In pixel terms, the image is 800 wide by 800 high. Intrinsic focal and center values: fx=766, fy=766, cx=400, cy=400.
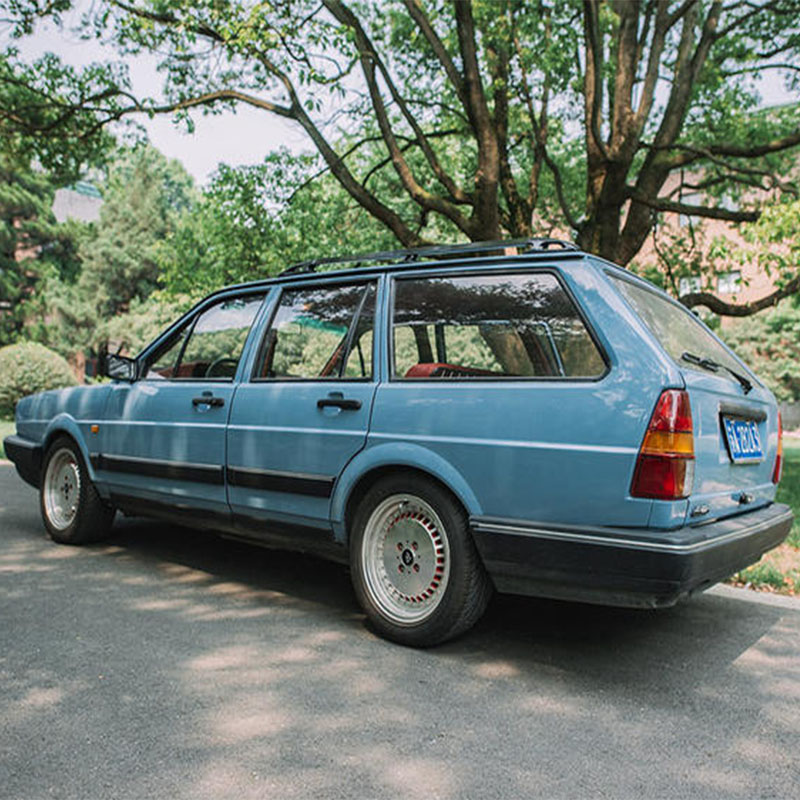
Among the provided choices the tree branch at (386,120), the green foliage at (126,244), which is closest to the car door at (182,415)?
the tree branch at (386,120)

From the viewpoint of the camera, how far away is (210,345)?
5.10m

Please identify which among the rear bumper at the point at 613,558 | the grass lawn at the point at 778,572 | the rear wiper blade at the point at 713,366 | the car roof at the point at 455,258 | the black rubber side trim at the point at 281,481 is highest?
the car roof at the point at 455,258

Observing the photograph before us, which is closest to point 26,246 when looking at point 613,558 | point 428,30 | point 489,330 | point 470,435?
point 428,30

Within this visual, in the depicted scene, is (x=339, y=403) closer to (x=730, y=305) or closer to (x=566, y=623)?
(x=566, y=623)

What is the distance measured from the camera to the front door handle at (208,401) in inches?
184

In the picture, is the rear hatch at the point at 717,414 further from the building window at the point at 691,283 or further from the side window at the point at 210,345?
the building window at the point at 691,283

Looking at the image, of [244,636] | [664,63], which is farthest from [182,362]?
[664,63]

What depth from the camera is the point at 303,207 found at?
45.9ft

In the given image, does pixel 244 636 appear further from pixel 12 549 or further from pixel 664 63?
pixel 664 63

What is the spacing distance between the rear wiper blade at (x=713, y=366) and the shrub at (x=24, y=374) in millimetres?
20572

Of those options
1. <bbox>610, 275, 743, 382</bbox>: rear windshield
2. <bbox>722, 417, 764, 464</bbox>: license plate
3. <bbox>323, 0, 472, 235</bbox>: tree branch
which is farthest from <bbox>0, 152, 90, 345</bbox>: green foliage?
<bbox>722, 417, 764, 464</bbox>: license plate

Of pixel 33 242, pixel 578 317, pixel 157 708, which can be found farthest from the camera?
pixel 33 242

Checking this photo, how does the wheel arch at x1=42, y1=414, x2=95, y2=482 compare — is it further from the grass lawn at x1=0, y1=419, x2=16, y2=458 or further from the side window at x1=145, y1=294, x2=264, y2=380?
the grass lawn at x1=0, y1=419, x2=16, y2=458

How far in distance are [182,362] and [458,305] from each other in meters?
2.23
